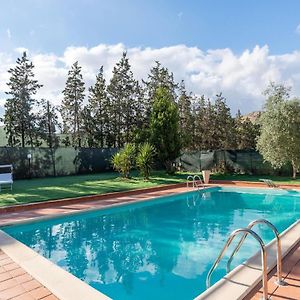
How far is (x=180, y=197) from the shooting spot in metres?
12.1

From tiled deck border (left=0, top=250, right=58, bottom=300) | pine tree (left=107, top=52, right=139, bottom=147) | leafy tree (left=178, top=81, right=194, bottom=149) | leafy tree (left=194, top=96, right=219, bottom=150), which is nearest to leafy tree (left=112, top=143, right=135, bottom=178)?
pine tree (left=107, top=52, right=139, bottom=147)

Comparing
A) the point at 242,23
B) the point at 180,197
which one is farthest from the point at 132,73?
the point at 180,197

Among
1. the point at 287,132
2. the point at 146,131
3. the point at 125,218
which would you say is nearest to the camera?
the point at 125,218

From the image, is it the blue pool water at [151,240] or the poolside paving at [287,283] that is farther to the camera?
the blue pool water at [151,240]

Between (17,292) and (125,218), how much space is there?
5546mm

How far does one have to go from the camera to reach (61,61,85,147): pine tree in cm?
2302

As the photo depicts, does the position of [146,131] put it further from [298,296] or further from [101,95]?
[298,296]

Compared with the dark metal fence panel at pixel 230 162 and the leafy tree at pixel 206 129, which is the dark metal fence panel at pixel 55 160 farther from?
the leafy tree at pixel 206 129

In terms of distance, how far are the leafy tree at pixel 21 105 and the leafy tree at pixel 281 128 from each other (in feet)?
49.9

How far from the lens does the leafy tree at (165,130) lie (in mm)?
17047

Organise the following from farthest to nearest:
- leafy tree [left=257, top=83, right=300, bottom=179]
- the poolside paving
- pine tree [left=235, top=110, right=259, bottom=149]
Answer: pine tree [left=235, top=110, right=259, bottom=149] < leafy tree [left=257, top=83, right=300, bottom=179] < the poolside paving

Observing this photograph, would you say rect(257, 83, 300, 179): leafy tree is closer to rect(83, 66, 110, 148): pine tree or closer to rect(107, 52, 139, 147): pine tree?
rect(107, 52, 139, 147): pine tree

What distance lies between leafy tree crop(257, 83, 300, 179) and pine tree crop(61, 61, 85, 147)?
13756mm

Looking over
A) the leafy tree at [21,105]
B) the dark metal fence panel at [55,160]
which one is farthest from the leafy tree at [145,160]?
the leafy tree at [21,105]
